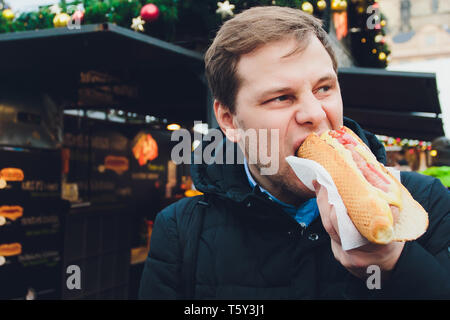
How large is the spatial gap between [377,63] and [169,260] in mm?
10074

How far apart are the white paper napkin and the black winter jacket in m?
0.19

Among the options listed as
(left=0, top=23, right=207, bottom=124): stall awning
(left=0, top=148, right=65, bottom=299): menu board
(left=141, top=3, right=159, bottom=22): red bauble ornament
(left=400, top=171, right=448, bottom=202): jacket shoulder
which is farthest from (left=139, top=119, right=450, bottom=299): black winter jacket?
(left=0, top=148, right=65, bottom=299): menu board

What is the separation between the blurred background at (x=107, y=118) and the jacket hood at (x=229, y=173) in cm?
172

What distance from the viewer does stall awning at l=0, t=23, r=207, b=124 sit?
3.25m

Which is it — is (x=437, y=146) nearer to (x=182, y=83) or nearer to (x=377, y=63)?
(x=182, y=83)

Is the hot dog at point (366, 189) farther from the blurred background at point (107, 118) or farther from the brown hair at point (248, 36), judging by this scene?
the blurred background at point (107, 118)

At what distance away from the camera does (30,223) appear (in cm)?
526

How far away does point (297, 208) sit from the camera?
1.62 meters

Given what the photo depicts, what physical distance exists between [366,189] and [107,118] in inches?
239

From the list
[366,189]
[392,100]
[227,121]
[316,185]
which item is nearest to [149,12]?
[227,121]

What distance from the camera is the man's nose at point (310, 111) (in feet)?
4.67

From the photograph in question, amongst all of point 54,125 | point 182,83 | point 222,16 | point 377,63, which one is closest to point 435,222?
point 222,16
